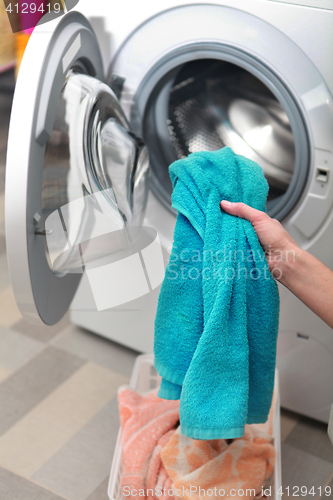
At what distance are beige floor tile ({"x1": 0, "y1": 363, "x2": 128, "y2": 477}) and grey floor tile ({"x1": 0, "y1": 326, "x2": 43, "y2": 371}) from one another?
15 centimetres

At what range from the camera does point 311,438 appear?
1079 millimetres

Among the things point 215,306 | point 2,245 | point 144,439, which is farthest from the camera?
point 2,245

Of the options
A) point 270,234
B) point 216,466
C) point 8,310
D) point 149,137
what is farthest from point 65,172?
point 8,310

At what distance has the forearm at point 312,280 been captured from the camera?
717 millimetres

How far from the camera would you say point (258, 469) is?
88 cm

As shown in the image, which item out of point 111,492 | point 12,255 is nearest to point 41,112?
point 12,255

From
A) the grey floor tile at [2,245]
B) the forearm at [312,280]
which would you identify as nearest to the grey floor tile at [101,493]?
the forearm at [312,280]

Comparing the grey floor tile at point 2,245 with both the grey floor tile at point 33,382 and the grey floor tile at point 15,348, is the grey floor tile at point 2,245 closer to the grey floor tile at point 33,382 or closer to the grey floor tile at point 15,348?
the grey floor tile at point 15,348

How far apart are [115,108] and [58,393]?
2.29 ft

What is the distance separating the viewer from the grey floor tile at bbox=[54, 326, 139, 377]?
1264 mm

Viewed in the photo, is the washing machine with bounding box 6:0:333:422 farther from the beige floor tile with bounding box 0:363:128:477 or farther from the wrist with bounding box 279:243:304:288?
the beige floor tile with bounding box 0:363:128:477

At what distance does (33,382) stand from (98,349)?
0.19 m

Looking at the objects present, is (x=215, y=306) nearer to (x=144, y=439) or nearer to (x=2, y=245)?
(x=144, y=439)

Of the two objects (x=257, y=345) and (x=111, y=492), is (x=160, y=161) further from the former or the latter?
(x=111, y=492)
